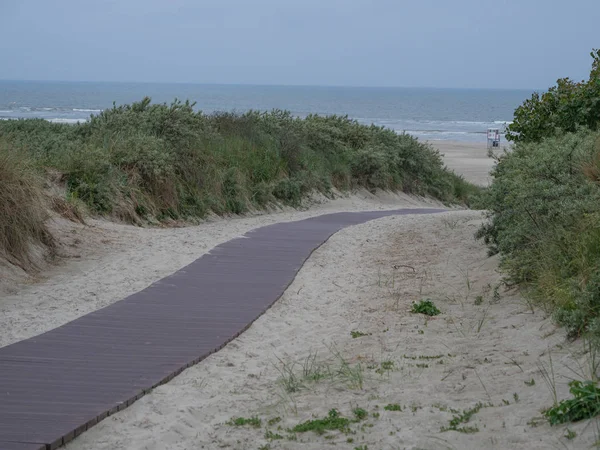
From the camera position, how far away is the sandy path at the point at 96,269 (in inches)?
349

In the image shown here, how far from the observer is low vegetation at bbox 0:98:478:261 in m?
15.1

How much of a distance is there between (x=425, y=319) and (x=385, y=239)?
665 centimetres

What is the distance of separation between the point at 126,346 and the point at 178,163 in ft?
36.5

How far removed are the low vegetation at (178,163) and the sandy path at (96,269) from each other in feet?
2.46

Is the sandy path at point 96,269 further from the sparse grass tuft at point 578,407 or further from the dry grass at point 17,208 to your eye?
the sparse grass tuft at point 578,407

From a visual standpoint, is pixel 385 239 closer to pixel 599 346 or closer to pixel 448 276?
pixel 448 276

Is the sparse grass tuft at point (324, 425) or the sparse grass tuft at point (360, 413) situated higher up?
the sparse grass tuft at point (360, 413)

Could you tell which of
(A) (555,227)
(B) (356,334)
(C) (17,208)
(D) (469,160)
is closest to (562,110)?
(A) (555,227)

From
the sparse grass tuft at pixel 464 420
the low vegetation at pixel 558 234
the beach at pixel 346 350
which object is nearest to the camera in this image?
the sparse grass tuft at pixel 464 420

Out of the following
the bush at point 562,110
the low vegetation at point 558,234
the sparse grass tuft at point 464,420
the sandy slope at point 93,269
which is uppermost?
the bush at point 562,110

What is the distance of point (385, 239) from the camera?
15.2 m

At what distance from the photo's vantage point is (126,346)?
24.4ft

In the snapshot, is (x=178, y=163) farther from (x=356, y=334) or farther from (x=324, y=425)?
(x=324, y=425)

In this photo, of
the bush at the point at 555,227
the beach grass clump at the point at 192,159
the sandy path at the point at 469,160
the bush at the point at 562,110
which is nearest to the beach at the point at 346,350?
the bush at the point at 555,227
